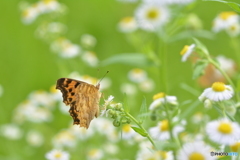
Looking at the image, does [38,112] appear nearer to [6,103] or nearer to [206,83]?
[6,103]

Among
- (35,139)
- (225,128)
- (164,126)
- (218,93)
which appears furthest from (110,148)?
(225,128)

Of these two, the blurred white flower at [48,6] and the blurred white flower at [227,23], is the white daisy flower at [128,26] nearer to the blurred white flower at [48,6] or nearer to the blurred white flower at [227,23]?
the blurred white flower at [48,6]

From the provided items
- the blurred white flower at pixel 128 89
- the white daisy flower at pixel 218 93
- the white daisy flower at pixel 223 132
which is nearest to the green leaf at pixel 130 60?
the blurred white flower at pixel 128 89

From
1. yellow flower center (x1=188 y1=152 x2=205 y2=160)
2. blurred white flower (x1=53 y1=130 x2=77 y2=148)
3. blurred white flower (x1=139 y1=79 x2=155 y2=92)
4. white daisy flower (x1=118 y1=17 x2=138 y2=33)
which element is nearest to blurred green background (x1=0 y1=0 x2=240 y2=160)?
blurred white flower (x1=139 y1=79 x2=155 y2=92)

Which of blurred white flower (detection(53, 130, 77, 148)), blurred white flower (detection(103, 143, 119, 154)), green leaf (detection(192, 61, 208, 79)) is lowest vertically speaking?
green leaf (detection(192, 61, 208, 79))

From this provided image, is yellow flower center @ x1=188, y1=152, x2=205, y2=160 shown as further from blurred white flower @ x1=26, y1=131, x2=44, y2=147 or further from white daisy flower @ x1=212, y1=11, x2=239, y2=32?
blurred white flower @ x1=26, y1=131, x2=44, y2=147

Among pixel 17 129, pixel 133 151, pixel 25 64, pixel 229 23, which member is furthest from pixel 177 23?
pixel 25 64
